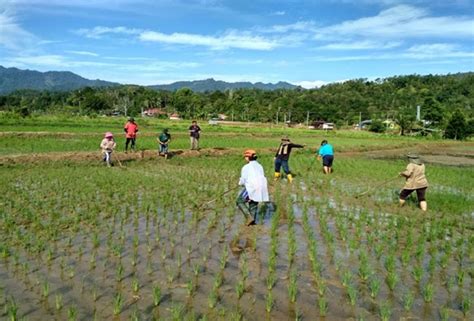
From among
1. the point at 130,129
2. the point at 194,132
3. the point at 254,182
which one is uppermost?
the point at 130,129

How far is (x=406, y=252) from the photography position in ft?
20.9

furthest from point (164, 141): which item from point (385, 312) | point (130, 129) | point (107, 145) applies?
point (385, 312)

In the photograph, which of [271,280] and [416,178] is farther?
[416,178]

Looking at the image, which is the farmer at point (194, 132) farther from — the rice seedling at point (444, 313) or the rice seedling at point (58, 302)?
the rice seedling at point (444, 313)

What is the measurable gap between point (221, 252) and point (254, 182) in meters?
1.75

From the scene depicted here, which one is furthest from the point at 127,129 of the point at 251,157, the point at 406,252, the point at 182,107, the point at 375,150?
the point at 182,107

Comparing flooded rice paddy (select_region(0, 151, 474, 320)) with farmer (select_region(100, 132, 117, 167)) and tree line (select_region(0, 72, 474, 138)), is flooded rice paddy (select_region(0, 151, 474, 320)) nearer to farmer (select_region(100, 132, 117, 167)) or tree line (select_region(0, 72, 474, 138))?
farmer (select_region(100, 132, 117, 167))

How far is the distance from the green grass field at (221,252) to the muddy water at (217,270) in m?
0.02

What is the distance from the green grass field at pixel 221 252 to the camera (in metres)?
4.55

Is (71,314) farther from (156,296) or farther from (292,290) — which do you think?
(292,290)

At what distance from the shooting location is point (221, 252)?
631 cm

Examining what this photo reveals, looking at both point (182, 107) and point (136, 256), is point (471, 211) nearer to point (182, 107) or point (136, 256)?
point (136, 256)

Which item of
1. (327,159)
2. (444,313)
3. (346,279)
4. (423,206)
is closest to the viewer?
(444,313)

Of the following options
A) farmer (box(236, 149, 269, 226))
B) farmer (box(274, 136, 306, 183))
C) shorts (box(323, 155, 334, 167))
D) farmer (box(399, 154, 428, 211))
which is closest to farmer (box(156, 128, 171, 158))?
farmer (box(274, 136, 306, 183))
